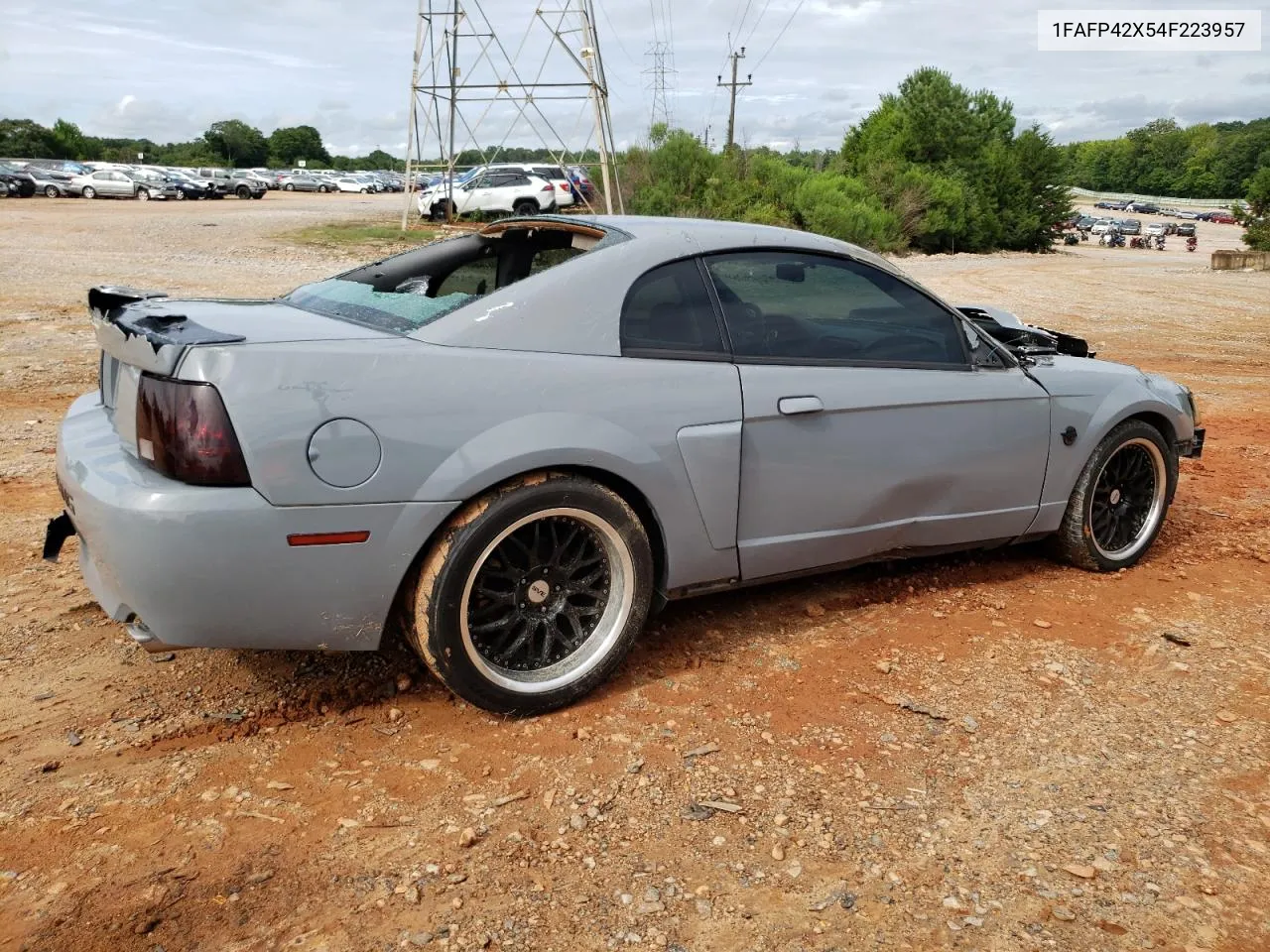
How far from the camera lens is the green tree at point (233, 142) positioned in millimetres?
112500

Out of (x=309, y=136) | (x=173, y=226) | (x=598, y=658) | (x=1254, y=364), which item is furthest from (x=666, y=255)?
(x=309, y=136)

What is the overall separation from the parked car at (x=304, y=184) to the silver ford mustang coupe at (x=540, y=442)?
72013 mm

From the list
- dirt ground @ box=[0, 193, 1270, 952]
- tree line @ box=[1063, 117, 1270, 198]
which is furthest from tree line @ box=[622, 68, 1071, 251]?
tree line @ box=[1063, 117, 1270, 198]

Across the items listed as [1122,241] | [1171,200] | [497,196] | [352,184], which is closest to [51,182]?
[497,196]

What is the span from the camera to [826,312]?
3879 millimetres

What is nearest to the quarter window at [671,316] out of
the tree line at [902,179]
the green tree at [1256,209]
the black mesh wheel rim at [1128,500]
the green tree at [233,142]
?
the black mesh wheel rim at [1128,500]

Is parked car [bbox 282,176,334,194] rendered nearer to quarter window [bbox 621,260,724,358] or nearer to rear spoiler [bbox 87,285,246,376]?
rear spoiler [bbox 87,285,246,376]

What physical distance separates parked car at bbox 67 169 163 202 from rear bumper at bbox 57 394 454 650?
51.3 metres

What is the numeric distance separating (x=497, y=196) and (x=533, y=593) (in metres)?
29.9

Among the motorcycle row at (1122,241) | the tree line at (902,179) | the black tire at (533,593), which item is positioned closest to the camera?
the black tire at (533,593)

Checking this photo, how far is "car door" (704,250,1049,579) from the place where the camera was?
3.57 meters

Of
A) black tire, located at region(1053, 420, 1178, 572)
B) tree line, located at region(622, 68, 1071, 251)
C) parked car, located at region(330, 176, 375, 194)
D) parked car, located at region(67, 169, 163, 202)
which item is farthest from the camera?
parked car, located at region(330, 176, 375, 194)

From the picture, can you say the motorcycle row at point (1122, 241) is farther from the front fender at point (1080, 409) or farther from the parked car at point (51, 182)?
the front fender at point (1080, 409)

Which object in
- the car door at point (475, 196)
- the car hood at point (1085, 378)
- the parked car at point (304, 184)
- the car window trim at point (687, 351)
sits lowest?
the car hood at point (1085, 378)
